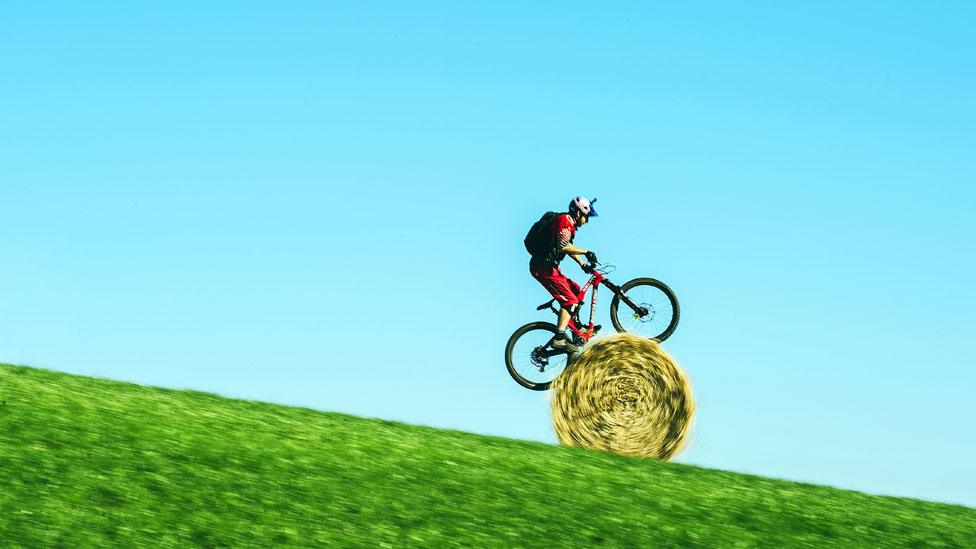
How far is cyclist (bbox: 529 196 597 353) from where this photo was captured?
15.2 metres

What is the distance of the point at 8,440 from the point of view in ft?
34.4

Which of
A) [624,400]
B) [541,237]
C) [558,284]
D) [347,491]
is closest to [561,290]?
[558,284]

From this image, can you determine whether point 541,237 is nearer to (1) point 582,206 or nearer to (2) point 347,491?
(1) point 582,206

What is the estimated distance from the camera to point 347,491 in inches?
404

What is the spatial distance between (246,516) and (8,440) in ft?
9.33

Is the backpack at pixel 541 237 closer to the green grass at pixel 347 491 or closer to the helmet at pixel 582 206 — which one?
the helmet at pixel 582 206

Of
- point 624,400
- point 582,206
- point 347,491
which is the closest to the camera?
point 347,491

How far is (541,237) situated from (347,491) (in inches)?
243

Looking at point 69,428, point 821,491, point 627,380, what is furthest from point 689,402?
point 69,428

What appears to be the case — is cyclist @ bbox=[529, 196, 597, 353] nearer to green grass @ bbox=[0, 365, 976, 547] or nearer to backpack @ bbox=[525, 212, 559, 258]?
backpack @ bbox=[525, 212, 559, 258]

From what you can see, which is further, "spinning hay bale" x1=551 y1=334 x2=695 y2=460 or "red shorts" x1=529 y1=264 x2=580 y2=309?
"red shorts" x1=529 y1=264 x2=580 y2=309

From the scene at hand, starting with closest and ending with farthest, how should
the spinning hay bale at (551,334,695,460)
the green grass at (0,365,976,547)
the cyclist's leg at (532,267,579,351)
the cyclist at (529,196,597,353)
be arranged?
the green grass at (0,365,976,547), the spinning hay bale at (551,334,695,460), the cyclist at (529,196,597,353), the cyclist's leg at (532,267,579,351)

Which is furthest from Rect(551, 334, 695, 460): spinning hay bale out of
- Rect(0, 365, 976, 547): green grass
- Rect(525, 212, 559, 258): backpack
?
Rect(525, 212, 559, 258): backpack

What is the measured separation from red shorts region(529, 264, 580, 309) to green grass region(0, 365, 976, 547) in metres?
2.93
